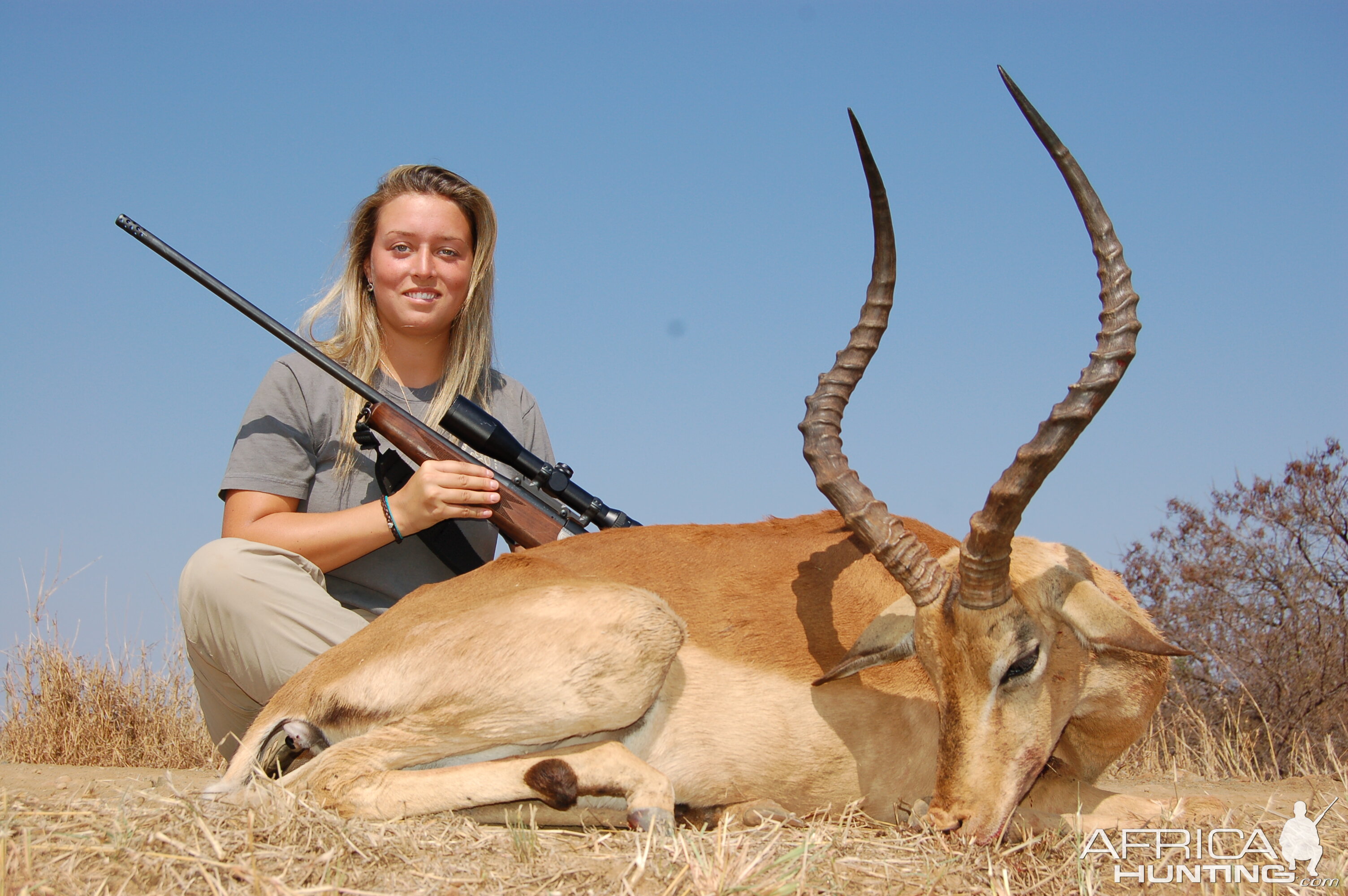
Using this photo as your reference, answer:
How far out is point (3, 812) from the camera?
10.3 feet

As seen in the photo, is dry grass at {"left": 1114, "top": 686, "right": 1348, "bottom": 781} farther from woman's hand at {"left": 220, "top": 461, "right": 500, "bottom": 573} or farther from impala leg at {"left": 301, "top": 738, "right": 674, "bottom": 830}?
woman's hand at {"left": 220, "top": 461, "right": 500, "bottom": 573}

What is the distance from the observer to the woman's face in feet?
19.3

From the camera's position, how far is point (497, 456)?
18.0 feet

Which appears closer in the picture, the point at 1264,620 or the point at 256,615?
the point at 256,615

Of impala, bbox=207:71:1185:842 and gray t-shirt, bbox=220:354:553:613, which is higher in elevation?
gray t-shirt, bbox=220:354:553:613

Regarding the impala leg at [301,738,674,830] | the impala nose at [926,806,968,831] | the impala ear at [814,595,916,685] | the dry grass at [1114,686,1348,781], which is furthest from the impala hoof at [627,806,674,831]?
the dry grass at [1114,686,1348,781]

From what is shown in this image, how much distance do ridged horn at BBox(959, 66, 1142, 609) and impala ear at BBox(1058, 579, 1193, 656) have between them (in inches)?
16.0

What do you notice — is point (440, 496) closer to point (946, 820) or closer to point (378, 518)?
point (378, 518)

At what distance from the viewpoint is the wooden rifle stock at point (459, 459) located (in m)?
5.25

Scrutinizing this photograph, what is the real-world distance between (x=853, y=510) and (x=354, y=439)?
2571 millimetres

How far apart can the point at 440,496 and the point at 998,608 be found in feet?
8.09

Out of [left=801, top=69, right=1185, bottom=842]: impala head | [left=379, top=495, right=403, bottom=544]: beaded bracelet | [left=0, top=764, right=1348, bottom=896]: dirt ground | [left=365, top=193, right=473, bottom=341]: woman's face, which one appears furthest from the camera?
[left=365, top=193, right=473, bottom=341]: woman's face

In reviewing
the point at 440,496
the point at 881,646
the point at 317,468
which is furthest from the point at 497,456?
the point at 881,646

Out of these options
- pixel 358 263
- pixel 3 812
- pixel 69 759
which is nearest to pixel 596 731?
pixel 3 812
